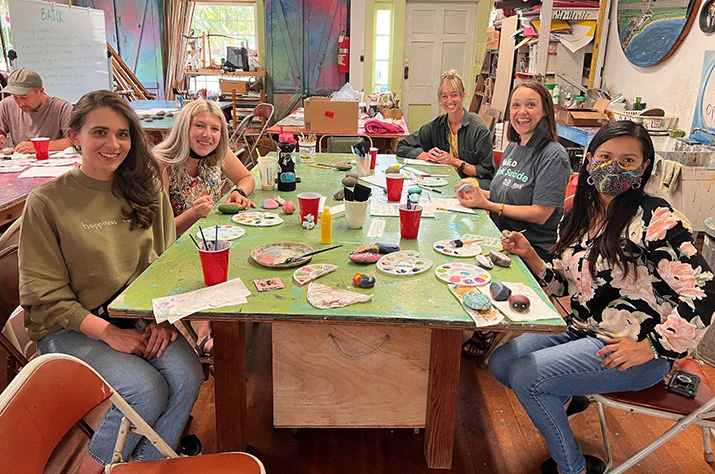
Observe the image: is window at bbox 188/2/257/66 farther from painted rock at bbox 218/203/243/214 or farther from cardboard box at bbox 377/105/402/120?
painted rock at bbox 218/203/243/214

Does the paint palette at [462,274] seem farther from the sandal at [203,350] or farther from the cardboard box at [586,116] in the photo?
the cardboard box at [586,116]

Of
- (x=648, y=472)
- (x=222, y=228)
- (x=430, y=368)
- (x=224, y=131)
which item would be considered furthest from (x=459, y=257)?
(x=224, y=131)

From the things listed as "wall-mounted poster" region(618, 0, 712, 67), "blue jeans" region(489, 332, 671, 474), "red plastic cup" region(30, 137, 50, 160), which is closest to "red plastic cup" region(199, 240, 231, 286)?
"blue jeans" region(489, 332, 671, 474)

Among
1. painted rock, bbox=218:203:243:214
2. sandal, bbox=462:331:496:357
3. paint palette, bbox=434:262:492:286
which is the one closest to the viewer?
paint palette, bbox=434:262:492:286

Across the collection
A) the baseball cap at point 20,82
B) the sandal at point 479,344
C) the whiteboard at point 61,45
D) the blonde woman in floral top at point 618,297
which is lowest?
the sandal at point 479,344

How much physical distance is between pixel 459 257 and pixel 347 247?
0.40 meters

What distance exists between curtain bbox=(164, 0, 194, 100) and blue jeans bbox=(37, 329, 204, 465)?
727cm

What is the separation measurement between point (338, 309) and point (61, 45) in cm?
583

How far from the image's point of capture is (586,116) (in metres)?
4.26

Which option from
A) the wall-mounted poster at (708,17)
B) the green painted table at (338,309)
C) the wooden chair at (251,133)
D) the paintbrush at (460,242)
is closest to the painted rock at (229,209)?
the green painted table at (338,309)

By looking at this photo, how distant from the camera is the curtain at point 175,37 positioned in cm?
805

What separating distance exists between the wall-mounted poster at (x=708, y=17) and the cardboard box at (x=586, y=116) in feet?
2.94

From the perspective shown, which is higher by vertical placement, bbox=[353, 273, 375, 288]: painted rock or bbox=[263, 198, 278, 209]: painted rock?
bbox=[263, 198, 278, 209]: painted rock

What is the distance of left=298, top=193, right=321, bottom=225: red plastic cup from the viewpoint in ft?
7.02
